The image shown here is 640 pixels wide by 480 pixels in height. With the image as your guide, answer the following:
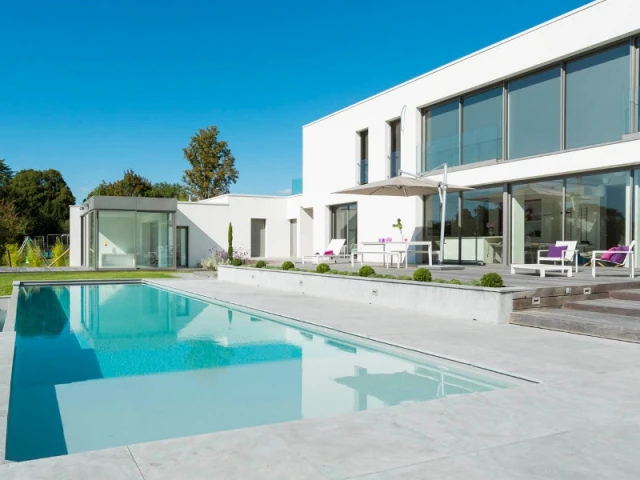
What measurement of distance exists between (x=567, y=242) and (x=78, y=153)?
37396 mm

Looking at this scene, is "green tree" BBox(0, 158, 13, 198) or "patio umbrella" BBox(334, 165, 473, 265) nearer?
"patio umbrella" BBox(334, 165, 473, 265)

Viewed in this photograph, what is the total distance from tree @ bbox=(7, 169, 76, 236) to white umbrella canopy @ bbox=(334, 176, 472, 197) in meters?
46.4

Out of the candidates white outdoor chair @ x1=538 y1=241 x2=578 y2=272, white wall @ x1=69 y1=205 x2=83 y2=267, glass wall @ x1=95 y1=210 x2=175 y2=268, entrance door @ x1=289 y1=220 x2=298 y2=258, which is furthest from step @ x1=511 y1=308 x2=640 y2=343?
white wall @ x1=69 y1=205 x2=83 y2=267

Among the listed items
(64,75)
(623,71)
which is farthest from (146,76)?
(623,71)

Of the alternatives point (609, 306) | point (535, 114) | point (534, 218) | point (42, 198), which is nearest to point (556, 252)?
point (534, 218)

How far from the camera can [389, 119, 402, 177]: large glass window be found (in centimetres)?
2108

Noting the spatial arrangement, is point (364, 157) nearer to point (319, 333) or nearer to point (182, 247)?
point (182, 247)

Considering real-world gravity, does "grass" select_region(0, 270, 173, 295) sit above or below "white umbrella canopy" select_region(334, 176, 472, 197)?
below

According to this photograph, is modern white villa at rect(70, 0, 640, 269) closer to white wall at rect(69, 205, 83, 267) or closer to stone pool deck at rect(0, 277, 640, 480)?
white wall at rect(69, 205, 83, 267)

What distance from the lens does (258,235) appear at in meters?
30.6

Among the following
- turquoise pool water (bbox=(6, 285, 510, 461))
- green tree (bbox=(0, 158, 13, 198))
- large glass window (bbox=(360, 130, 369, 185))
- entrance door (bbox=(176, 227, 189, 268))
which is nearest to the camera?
turquoise pool water (bbox=(6, 285, 510, 461))

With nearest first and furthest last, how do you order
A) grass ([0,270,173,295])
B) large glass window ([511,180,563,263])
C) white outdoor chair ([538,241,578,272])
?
white outdoor chair ([538,241,578,272])
large glass window ([511,180,563,263])
grass ([0,270,173,295])

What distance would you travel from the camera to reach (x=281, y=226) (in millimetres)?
30828

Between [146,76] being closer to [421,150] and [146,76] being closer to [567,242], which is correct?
[421,150]
